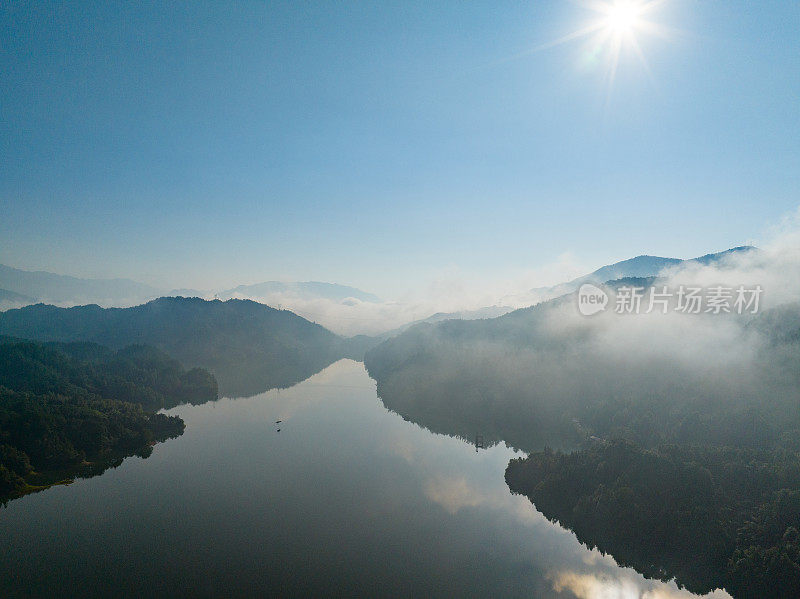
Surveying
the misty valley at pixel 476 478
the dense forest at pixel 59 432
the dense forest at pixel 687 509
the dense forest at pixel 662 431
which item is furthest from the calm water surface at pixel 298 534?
the dense forest at pixel 59 432

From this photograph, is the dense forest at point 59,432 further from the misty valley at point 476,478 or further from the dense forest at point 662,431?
the dense forest at point 662,431

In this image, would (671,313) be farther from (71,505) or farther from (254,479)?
(71,505)

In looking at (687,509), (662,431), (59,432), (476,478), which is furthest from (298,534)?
(662,431)

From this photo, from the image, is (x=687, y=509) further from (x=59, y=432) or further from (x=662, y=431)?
(x=59, y=432)

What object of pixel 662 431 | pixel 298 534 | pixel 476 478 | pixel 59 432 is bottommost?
pixel 476 478

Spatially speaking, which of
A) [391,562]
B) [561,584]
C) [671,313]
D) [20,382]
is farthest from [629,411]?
[20,382]
